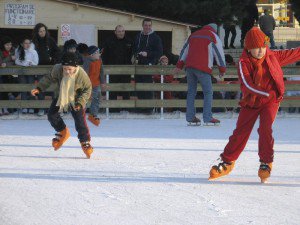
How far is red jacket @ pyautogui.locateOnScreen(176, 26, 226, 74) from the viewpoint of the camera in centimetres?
1453

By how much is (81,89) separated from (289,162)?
2457 millimetres

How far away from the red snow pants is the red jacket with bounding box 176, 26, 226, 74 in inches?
227

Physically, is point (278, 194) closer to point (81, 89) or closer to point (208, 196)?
point (208, 196)

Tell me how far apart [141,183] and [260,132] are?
3.93 feet

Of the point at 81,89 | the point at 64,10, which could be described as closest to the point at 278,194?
the point at 81,89

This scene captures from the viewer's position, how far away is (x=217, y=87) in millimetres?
17188

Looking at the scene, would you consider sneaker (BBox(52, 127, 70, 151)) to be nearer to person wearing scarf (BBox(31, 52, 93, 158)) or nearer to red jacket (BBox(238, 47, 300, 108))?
person wearing scarf (BBox(31, 52, 93, 158))

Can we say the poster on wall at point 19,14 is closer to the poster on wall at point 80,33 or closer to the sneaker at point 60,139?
the poster on wall at point 80,33

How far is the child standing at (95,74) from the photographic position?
1486cm

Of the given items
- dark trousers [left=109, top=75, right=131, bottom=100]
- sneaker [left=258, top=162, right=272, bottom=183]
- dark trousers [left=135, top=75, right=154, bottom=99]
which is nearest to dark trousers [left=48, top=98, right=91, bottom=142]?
sneaker [left=258, top=162, right=272, bottom=183]

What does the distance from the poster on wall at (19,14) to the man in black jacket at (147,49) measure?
7.43 metres

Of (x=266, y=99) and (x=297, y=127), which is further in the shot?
(x=297, y=127)

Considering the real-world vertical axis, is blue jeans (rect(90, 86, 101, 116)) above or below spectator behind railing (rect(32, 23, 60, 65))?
below

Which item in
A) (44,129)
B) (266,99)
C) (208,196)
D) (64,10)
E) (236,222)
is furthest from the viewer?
(64,10)
